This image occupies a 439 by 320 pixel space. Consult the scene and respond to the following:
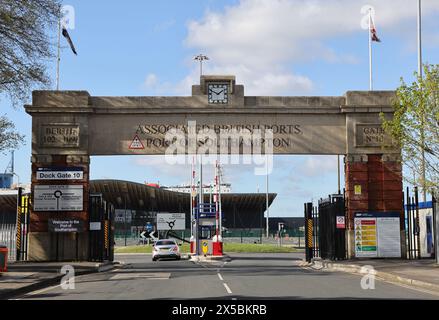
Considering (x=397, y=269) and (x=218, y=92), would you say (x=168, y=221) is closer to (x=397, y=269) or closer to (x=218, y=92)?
(x=218, y=92)

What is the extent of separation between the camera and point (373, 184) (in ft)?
102

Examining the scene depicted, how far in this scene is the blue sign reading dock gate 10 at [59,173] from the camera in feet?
99.1

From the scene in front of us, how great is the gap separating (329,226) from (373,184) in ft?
10.1

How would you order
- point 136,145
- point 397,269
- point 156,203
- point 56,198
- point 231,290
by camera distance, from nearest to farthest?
1. point 231,290
2. point 397,269
3. point 56,198
4. point 136,145
5. point 156,203

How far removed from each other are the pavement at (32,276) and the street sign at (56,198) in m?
2.71

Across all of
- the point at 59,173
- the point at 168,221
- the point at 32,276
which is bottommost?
the point at 32,276

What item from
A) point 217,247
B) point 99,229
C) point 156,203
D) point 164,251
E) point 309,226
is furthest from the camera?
point 156,203

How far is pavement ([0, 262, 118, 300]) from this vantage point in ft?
57.1

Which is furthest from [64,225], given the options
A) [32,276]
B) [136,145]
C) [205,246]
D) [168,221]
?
[168,221]

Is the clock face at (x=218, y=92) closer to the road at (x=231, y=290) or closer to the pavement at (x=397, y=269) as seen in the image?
the pavement at (x=397, y=269)

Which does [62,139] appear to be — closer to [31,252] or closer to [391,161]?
[31,252]

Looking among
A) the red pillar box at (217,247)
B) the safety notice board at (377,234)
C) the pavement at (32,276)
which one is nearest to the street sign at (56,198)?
the pavement at (32,276)

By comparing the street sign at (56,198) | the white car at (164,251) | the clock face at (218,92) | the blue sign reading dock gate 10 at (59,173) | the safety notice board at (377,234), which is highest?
the clock face at (218,92)
